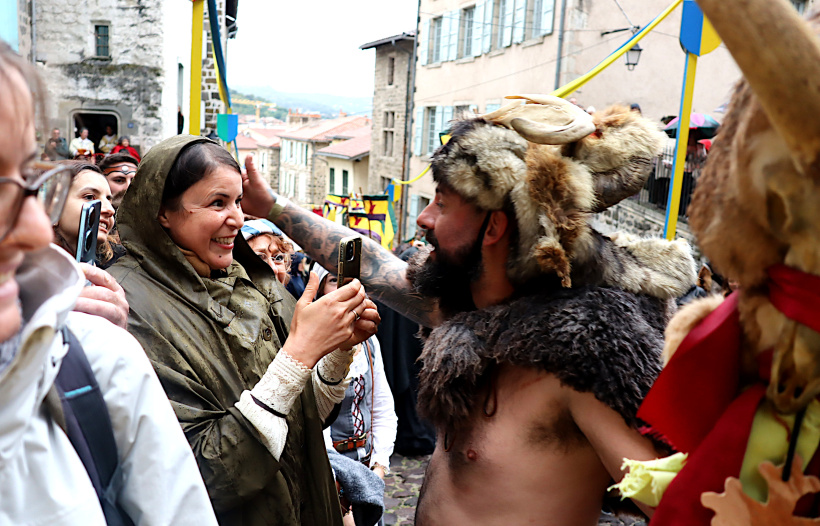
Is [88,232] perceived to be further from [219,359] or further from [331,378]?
[331,378]

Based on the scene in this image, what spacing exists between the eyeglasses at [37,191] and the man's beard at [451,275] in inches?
51.1

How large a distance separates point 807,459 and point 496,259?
1237 millimetres

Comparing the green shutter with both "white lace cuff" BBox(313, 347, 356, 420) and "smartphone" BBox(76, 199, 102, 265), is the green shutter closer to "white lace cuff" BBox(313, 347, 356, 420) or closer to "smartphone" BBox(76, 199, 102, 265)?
"white lace cuff" BBox(313, 347, 356, 420)

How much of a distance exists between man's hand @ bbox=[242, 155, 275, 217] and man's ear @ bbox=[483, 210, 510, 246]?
3.32 feet

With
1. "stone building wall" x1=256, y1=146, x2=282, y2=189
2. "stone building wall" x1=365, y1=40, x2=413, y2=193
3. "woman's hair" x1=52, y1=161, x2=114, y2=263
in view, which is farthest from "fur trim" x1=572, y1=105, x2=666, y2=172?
"stone building wall" x1=256, y1=146, x2=282, y2=189

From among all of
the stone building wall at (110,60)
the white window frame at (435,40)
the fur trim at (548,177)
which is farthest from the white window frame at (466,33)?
the fur trim at (548,177)

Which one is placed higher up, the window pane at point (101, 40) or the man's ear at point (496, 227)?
the window pane at point (101, 40)

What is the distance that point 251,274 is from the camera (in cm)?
258

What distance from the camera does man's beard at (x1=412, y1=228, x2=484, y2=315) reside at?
212cm

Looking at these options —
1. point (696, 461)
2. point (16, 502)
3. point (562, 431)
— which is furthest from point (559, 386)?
point (16, 502)

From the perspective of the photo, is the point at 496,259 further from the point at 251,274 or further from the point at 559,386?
the point at 251,274

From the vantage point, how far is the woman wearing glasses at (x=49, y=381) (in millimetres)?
878

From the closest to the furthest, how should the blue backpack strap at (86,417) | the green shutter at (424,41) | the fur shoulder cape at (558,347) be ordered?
1. the blue backpack strap at (86,417)
2. the fur shoulder cape at (558,347)
3. the green shutter at (424,41)

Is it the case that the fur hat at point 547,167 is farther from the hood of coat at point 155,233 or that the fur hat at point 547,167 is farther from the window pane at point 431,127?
the window pane at point 431,127
